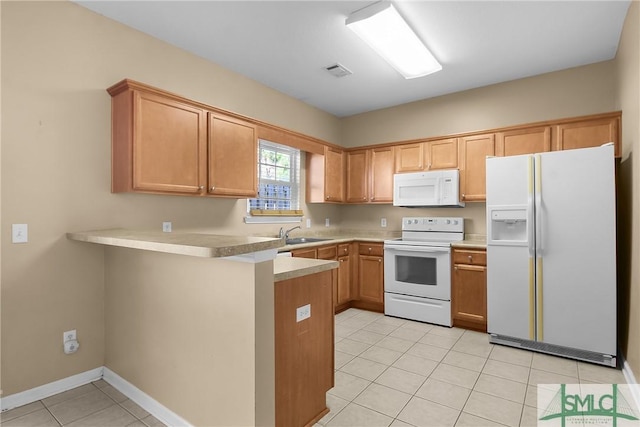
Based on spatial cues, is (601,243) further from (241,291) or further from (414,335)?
(241,291)

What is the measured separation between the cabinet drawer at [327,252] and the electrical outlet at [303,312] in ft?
6.36

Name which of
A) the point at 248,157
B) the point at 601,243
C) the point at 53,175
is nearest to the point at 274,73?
the point at 248,157

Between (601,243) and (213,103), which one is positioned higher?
(213,103)

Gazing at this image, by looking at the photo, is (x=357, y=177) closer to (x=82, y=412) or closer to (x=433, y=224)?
(x=433, y=224)

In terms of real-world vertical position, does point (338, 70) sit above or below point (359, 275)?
above

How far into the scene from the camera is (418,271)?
12.8 ft

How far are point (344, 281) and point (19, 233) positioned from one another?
3207mm

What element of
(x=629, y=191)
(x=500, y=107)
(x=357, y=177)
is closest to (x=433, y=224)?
(x=357, y=177)

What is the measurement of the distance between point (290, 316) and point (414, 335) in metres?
2.14

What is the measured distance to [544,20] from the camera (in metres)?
2.71

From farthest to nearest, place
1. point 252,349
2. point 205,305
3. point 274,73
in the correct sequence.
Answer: point 274,73
point 205,305
point 252,349

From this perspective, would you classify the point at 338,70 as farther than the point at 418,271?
No

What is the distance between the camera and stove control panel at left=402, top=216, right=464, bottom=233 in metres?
4.21
